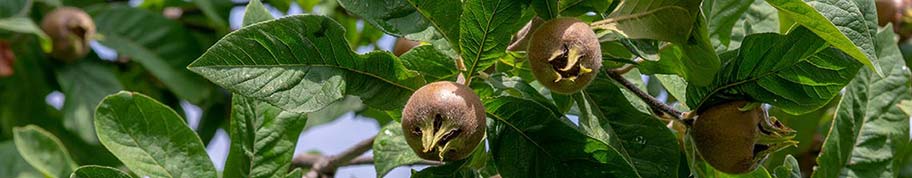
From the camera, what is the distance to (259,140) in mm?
1466

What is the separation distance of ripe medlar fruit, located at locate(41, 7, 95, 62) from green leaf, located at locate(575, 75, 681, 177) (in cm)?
157

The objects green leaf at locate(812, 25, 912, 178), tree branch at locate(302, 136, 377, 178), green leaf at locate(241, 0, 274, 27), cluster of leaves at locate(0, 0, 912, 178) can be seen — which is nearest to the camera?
cluster of leaves at locate(0, 0, 912, 178)

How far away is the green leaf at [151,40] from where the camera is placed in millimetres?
2629

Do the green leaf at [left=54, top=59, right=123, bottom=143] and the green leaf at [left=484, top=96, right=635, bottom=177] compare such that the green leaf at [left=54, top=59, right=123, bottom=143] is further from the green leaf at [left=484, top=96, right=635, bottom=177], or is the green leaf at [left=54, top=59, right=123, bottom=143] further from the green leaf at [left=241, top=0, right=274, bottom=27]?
the green leaf at [left=484, top=96, right=635, bottom=177]

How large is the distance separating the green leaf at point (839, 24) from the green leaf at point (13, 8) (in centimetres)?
186

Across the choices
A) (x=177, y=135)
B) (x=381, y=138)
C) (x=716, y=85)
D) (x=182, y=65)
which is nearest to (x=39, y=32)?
(x=182, y=65)

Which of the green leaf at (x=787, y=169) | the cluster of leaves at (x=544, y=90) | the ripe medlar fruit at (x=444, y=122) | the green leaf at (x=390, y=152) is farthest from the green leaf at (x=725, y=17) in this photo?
the ripe medlar fruit at (x=444, y=122)

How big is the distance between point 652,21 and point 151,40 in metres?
1.72

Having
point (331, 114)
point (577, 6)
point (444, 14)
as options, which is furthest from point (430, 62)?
point (331, 114)

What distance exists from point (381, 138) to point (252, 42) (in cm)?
39

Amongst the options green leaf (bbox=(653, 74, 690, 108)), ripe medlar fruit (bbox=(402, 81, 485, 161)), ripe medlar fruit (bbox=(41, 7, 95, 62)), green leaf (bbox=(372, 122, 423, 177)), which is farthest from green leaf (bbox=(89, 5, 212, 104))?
ripe medlar fruit (bbox=(402, 81, 485, 161))

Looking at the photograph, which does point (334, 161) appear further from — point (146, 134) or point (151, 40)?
A: point (151, 40)

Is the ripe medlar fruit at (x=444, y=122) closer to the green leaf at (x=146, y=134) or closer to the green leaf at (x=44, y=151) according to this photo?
the green leaf at (x=146, y=134)

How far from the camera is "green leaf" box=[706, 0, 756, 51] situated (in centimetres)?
147
